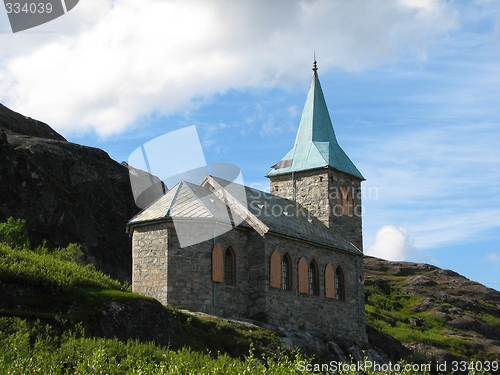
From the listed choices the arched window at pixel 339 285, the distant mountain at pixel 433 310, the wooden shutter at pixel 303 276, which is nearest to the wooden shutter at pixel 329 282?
the arched window at pixel 339 285

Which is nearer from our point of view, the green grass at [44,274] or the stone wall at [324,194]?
the green grass at [44,274]

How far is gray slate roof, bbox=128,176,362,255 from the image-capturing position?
3098 cm

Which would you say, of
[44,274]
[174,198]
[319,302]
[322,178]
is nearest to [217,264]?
[174,198]

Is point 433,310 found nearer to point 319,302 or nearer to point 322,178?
point 322,178

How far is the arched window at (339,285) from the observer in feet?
121

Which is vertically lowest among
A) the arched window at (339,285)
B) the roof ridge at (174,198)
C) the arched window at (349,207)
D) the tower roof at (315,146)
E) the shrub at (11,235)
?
the arched window at (339,285)

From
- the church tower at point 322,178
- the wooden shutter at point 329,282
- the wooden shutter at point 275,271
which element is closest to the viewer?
the wooden shutter at point 275,271

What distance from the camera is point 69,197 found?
50.3m

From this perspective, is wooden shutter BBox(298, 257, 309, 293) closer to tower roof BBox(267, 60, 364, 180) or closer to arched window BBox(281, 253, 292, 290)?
arched window BBox(281, 253, 292, 290)

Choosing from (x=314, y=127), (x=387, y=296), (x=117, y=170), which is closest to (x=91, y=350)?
(x=314, y=127)

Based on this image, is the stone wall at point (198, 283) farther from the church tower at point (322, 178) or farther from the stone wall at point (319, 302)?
the church tower at point (322, 178)

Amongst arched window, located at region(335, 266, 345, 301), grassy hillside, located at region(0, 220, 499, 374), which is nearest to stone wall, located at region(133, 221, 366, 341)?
arched window, located at region(335, 266, 345, 301)

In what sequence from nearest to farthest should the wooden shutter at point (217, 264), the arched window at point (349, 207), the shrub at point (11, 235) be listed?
the wooden shutter at point (217, 264) → the shrub at point (11, 235) → the arched window at point (349, 207)

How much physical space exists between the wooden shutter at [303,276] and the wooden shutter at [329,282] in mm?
1896
